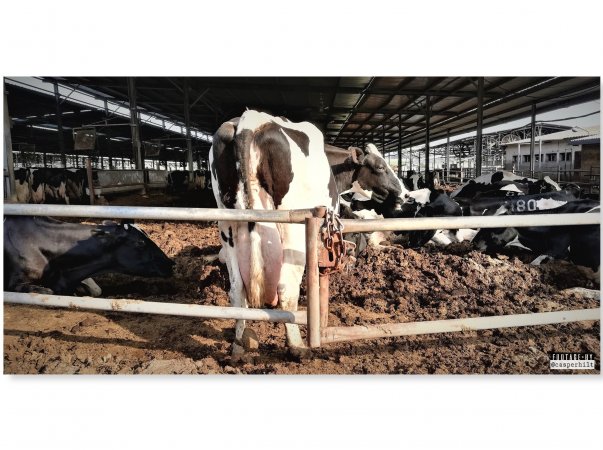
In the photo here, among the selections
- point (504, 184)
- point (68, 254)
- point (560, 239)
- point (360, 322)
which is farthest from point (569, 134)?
point (68, 254)

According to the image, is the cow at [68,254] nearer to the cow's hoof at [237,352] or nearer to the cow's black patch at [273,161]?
the cow's hoof at [237,352]

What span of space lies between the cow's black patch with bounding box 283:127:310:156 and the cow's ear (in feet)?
2.74

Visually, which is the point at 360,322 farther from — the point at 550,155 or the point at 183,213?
the point at 550,155

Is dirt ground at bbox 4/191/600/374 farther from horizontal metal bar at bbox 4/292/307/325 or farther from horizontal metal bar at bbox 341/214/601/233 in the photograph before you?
horizontal metal bar at bbox 341/214/601/233

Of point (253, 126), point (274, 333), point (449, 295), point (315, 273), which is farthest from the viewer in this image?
point (449, 295)

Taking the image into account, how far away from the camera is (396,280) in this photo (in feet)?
13.1

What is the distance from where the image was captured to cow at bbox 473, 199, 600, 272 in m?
3.85

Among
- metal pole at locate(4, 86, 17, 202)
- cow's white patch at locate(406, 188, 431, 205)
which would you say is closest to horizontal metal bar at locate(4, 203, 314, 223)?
metal pole at locate(4, 86, 17, 202)

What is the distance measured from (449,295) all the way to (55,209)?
3.18 meters

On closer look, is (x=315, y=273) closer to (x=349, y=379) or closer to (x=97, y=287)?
(x=349, y=379)

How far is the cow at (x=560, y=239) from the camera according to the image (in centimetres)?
385

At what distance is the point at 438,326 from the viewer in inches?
74.7

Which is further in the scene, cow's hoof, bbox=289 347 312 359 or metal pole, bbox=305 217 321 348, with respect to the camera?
cow's hoof, bbox=289 347 312 359

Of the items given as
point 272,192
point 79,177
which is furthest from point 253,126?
point 79,177
